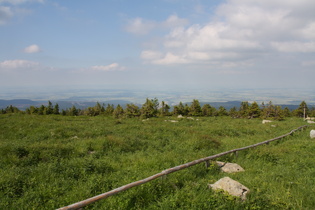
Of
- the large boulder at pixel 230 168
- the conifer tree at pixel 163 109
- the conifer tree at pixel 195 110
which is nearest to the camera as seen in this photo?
the large boulder at pixel 230 168

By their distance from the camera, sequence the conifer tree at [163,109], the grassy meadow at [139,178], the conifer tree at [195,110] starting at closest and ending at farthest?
the grassy meadow at [139,178] < the conifer tree at [195,110] < the conifer tree at [163,109]

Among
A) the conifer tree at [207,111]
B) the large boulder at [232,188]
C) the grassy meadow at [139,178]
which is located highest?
the large boulder at [232,188]

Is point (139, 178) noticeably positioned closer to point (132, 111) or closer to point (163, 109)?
point (132, 111)

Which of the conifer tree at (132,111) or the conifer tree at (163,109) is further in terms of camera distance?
the conifer tree at (163,109)

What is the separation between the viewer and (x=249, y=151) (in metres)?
12.7

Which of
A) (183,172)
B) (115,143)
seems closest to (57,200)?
(183,172)

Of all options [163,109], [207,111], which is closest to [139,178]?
[163,109]

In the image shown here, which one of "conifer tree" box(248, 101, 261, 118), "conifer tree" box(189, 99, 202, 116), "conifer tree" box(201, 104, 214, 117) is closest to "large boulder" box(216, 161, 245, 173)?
"conifer tree" box(248, 101, 261, 118)

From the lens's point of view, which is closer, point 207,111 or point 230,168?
point 230,168

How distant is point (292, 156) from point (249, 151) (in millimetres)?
2437

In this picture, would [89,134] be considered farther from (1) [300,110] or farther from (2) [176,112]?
(1) [300,110]

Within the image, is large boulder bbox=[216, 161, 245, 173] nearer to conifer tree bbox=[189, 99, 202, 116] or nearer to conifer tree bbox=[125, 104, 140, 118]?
conifer tree bbox=[125, 104, 140, 118]

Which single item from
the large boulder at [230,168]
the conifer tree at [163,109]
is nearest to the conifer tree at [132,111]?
the conifer tree at [163,109]

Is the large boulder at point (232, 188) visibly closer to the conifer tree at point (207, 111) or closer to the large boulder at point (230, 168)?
the large boulder at point (230, 168)
